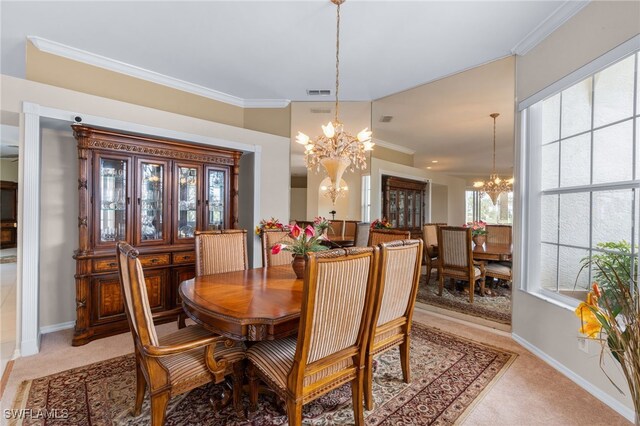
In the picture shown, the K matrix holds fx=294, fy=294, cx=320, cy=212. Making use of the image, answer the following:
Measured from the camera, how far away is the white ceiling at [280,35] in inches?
96.0

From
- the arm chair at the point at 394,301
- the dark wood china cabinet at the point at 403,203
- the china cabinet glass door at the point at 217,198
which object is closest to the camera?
the arm chair at the point at 394,301

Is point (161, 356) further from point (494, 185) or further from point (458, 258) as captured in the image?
point (494, 185)

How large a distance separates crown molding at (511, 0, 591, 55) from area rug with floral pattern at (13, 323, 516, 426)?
112 inches

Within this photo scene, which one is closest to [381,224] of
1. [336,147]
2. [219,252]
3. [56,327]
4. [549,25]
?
[336,147]

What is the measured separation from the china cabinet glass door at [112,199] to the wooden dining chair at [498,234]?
4.47 meters

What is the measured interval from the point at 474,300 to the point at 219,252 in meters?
3.27

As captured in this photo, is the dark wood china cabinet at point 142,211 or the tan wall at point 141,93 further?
the tan wall at point 141,93

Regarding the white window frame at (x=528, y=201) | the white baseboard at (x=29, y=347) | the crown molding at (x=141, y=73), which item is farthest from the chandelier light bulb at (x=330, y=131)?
the white baseboard at (x=29, y=347)

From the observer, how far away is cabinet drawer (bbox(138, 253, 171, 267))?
3129 mm

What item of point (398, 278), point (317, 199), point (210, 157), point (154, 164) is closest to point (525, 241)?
point (398, 278)

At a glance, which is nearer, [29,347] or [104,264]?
[29,347]

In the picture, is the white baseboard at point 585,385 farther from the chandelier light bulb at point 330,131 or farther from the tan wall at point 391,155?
the tan wall at point 391,155

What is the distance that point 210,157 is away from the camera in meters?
3.68

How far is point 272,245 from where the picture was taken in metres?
2.93
